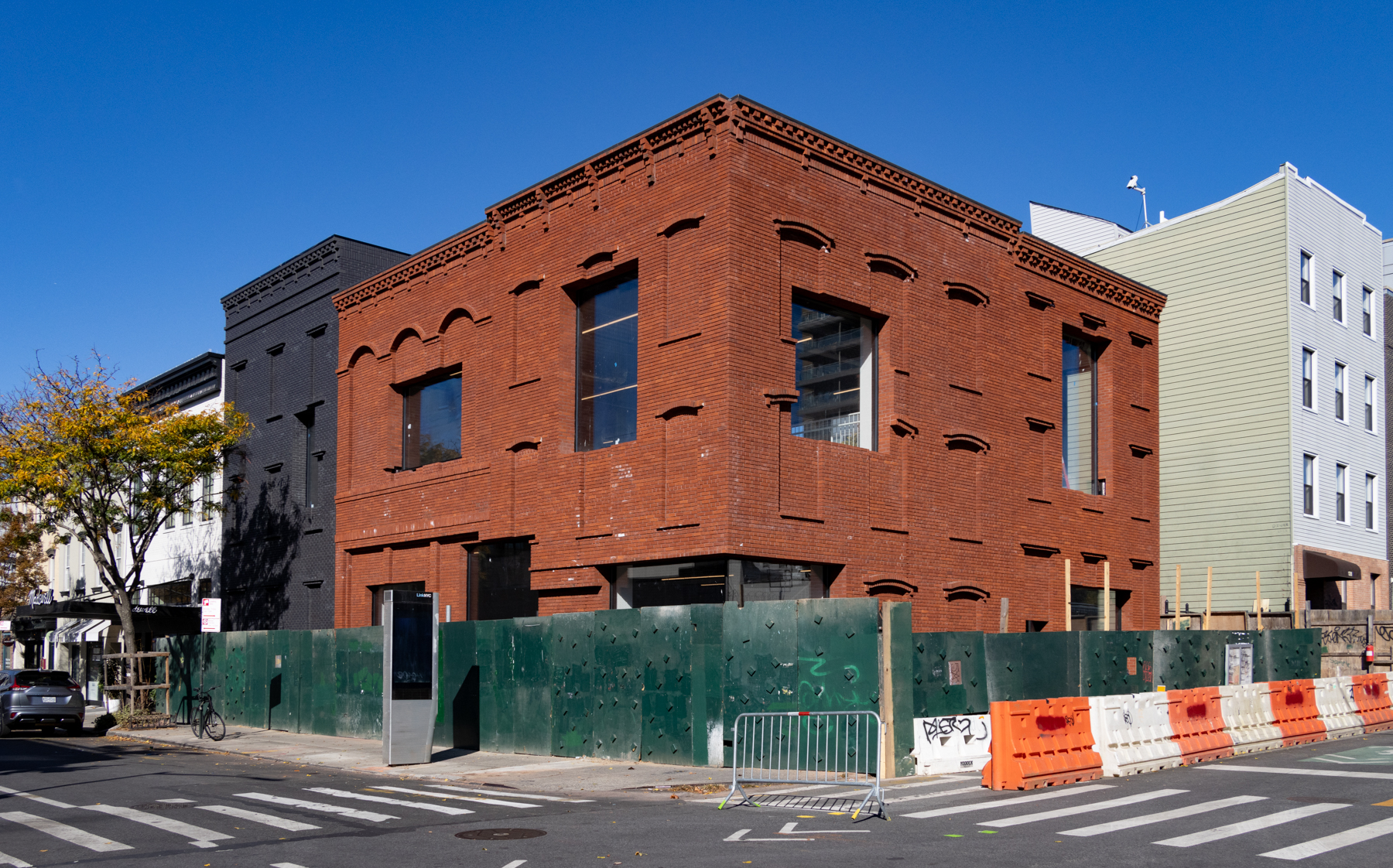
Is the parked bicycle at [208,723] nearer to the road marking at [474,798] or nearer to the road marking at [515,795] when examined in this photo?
the road marking at [515,795]

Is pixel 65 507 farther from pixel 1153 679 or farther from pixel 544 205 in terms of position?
pixel 1153 679

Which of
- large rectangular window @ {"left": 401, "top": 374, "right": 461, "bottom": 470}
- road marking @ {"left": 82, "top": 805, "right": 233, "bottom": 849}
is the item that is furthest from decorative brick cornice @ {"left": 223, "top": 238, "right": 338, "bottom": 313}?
road marking @ {"left": 82, "top": 805, "right": 233, "bottom": 849}

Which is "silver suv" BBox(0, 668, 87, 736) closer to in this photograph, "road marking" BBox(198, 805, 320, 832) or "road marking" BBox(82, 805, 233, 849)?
"road marking" BBox(82, 805, 233, 849)

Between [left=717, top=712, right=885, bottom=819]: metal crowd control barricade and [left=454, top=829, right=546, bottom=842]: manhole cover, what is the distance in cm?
393

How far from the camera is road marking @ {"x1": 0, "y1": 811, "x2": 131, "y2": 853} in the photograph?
10.4 metres

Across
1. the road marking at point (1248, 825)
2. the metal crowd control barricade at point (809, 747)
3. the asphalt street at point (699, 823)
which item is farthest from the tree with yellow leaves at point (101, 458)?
the road marking at point (1248, 825)

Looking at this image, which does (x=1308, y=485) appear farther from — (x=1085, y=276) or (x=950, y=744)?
(x=950, y=744)

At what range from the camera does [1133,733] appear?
15.7 metres

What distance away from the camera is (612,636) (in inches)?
719

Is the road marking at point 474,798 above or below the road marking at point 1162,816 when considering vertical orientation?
below

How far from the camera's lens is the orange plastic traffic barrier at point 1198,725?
16.6m

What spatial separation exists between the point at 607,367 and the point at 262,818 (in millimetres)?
11174

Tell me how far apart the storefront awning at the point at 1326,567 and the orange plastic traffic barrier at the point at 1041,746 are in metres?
19.5

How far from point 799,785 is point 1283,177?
25.3 metres
